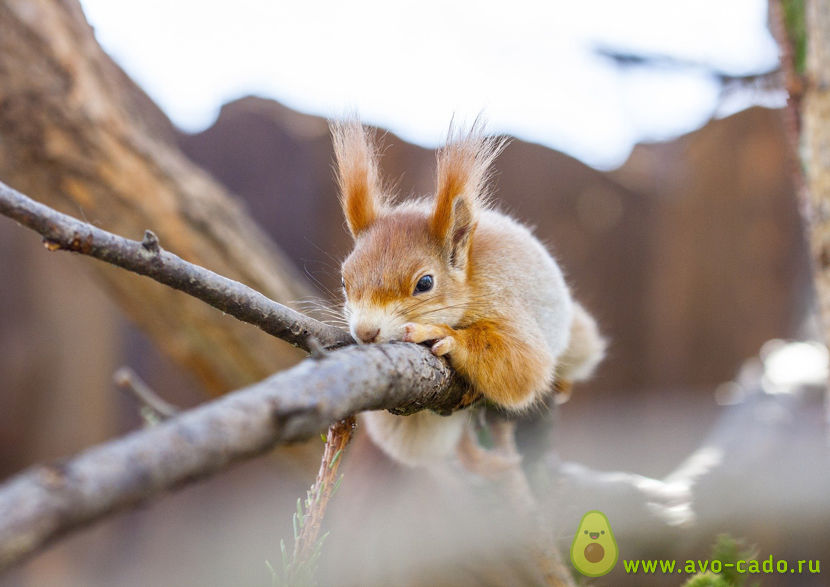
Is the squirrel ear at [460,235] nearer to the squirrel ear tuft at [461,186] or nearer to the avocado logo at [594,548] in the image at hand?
the squirrel ear tuft at [461,186]

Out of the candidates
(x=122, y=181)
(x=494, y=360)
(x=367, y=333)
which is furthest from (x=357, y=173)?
(x=122, y=181)

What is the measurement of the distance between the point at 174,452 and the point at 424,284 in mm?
1032

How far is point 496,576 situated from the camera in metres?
1.46

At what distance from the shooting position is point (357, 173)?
1.56 metres

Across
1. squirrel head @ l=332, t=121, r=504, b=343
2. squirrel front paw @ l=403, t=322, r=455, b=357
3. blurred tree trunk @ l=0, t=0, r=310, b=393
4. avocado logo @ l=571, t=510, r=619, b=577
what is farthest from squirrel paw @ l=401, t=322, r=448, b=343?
blurred tree trunk @ l=0, t=0, r=310, b=393

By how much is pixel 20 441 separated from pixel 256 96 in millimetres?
3088

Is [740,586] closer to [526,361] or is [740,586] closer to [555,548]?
[555,548]

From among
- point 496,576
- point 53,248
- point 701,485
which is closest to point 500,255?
point 496,576

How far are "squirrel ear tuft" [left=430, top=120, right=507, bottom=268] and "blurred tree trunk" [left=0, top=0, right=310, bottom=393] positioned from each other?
1149 millimetres

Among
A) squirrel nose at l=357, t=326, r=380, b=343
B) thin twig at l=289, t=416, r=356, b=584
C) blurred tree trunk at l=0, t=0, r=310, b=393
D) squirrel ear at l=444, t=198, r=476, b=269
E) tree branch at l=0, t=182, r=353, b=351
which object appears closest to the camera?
tree branch at l=0, t=182, r=353, b=351

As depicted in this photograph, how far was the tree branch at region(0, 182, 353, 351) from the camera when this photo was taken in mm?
623

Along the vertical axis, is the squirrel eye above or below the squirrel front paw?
above

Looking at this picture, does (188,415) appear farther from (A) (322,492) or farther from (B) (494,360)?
(B) (494,360)

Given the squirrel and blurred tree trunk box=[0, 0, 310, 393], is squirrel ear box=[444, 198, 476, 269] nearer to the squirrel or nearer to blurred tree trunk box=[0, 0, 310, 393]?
the squirrel
